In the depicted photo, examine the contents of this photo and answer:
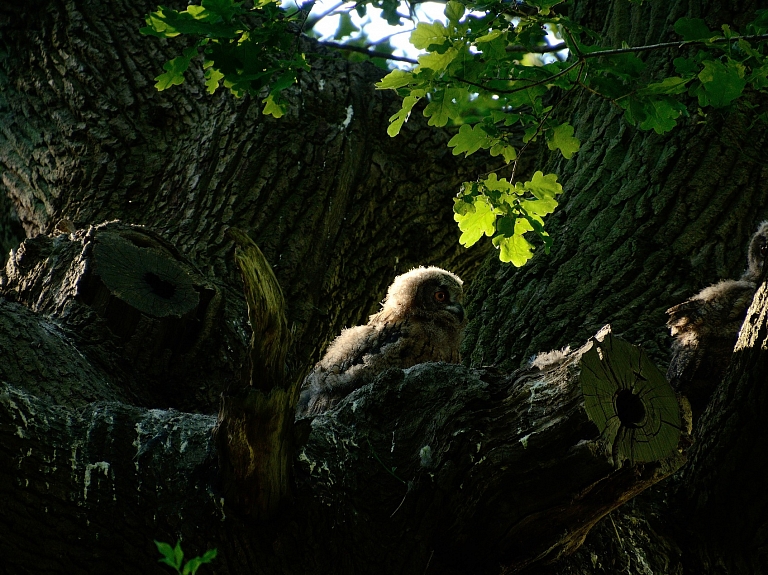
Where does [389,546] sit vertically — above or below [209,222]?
below

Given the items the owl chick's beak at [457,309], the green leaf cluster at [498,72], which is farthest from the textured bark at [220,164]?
the green leaf cluster at [498,72]

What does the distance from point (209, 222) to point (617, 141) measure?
2.51 meters

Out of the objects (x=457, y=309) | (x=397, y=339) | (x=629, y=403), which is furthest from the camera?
(x=457, y=309)

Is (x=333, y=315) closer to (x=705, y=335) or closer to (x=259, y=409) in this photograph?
(x=705, y=335)

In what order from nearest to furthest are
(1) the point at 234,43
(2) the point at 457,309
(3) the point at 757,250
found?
(1) the point at 234,43
(3) the point at 757,250
(2) the point at 457,309

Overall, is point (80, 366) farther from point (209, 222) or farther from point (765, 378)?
point (765, 378)

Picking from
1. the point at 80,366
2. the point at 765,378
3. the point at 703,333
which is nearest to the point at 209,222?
the point at 80,366

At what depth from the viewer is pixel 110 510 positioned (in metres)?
2.16

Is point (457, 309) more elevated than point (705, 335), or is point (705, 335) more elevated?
point (457, 309)

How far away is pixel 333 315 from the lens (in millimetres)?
4523

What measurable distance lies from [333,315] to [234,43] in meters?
1.75

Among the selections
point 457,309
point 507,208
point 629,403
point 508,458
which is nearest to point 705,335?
point 507,208

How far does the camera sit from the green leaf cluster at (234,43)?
124 inches

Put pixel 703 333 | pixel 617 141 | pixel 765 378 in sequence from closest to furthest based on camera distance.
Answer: pixel 765 378 → pixel 703 333 → pixel 617 141
